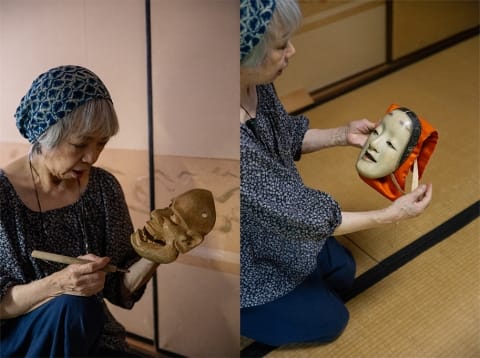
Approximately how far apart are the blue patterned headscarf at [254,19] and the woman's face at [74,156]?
0.20 metres

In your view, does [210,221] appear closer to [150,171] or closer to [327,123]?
[150,171]

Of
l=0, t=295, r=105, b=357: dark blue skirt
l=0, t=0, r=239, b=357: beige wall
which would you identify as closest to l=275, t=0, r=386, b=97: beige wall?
l=0, t=0, r=239, b=357: beige wall

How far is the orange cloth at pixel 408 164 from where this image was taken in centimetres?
99

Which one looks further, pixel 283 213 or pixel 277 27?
pixel 283 213

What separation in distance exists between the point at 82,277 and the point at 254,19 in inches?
13.4

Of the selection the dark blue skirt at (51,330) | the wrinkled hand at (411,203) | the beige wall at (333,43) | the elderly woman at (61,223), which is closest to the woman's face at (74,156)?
the elderly woman at (61,223)

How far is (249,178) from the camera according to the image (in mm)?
937

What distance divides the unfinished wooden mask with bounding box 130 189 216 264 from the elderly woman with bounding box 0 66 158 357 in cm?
2

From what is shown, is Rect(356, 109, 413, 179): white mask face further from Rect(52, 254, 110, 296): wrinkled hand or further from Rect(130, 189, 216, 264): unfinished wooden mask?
Rect(52, 254, 110, 296): wrinkled hand

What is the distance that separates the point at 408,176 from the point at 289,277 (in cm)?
24

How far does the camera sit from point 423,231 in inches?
48.6

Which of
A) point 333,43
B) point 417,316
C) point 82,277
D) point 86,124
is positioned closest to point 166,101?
point 86,124

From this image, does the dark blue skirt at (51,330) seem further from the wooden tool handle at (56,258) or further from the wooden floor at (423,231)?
the wooden floor at (423,231)

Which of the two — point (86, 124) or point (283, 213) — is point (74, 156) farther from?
point (283, 213)
